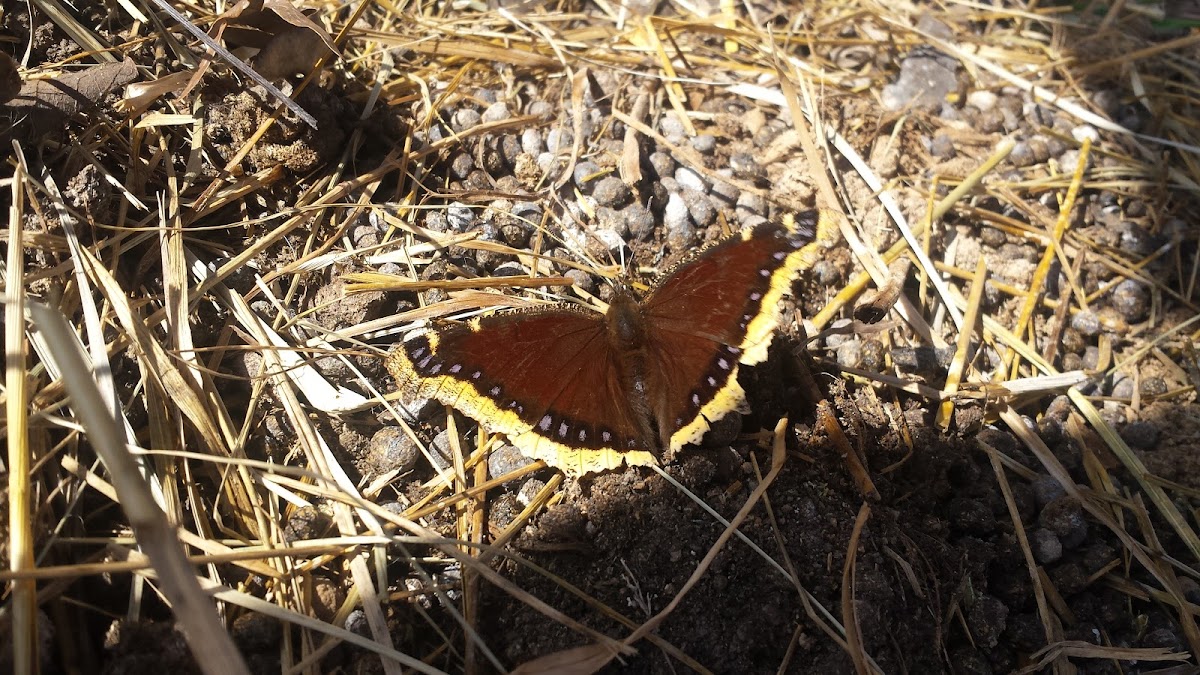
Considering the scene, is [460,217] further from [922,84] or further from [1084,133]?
[1084,133]

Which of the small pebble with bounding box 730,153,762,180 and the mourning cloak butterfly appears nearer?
the mourning cloak butterfly

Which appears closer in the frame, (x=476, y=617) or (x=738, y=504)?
(x=476, y=617)

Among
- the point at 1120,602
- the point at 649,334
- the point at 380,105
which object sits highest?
the point at 380,105

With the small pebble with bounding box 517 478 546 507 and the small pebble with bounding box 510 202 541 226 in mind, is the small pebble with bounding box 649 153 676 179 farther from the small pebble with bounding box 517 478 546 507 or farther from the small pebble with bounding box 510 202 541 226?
the small pebble with bounding box 517 478 546 507

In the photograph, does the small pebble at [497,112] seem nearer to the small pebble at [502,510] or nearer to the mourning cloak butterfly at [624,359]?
the mourning cloak butterfly at [624,359]

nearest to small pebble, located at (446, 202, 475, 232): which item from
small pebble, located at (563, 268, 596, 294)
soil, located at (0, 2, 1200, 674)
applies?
soil, located at (0, 2, 1200, 674)

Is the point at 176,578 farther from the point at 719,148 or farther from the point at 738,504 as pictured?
the point at 719,148

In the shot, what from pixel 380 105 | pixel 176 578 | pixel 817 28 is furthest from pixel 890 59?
pixel 176 578
